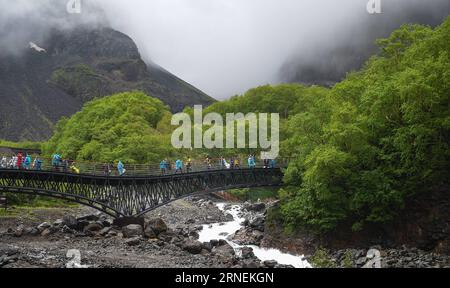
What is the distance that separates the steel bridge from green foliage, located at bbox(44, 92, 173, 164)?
17489 millimetres

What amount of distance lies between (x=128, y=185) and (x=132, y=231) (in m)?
4.82

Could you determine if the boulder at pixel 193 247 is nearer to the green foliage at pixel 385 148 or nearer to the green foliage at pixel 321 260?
the green foliage at pixel 321 260

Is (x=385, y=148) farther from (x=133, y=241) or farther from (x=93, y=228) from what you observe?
(x=93, y=228)

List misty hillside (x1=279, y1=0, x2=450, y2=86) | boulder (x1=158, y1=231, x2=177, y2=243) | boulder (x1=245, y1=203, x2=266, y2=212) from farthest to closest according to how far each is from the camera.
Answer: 1. misty hillside (x1=279, y1=0, x2=450, y2=86)
2. boulder (x1=245, y1=203, x2=266, y2=212)
3. boulder (x1=158, y1=231, x2=177, y2=243)

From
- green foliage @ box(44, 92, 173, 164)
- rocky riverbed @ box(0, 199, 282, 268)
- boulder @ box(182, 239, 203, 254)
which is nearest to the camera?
rocky riverbed @ box(0, 199, 282, 268)

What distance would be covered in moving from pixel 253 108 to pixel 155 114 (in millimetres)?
20769

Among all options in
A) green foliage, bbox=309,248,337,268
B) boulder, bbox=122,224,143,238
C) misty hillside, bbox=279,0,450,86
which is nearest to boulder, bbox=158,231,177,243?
boulder, bbox=122,224,143,238

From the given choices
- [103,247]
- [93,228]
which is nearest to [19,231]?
[93,228]

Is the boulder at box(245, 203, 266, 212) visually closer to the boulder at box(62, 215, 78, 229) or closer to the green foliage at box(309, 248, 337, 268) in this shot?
the green foliage at box(309, 248, 337, 268)

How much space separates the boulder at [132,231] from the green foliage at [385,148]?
13372 millimetres

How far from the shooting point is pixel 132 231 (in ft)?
132

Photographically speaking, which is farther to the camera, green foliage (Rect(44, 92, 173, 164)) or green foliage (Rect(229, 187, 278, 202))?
green foliage (Rect(229, 187, 278, 202))

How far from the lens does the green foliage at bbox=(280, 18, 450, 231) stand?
1293 inches
